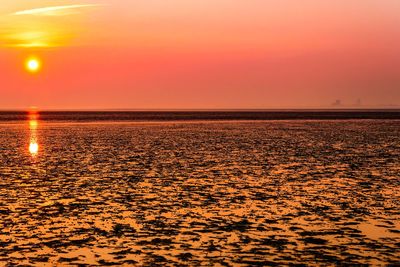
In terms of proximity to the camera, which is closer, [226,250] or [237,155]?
[226,250]

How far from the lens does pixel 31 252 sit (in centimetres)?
2053

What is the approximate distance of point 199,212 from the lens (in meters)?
28.0

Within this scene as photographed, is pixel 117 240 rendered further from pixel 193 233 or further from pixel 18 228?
pixel 18 228

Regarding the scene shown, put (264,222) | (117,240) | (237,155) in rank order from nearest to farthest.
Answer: (117,240) → (264,222) → (237,155)

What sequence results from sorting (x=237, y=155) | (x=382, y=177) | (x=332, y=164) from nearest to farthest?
(x=382, y=177), (x=332, y=164), (x=237, y=155)

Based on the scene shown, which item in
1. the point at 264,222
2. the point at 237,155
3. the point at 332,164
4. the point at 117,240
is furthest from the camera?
the point at 237,155

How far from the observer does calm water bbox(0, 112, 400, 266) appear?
2039 cm

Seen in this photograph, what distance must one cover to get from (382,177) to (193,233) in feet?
72.9

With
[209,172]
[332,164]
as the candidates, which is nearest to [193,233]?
[209,172]

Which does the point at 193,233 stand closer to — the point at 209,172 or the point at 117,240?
the point at 117,240

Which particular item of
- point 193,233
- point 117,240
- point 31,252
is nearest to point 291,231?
point 193,233

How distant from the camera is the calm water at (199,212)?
20.4m

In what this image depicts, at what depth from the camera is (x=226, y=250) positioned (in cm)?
2080

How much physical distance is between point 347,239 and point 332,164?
2943 centimetres
